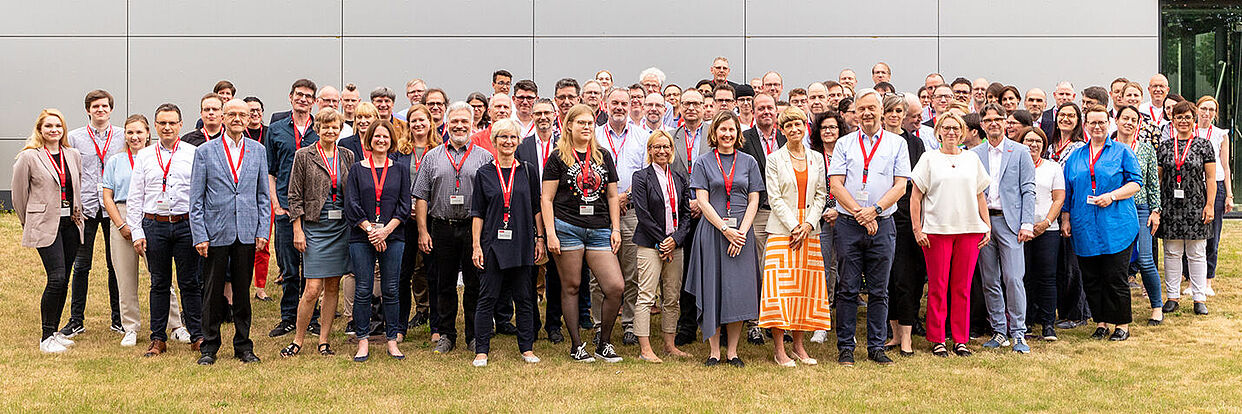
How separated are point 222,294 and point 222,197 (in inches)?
24.3

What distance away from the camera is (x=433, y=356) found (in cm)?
666

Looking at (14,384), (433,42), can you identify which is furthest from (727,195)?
(433,42)

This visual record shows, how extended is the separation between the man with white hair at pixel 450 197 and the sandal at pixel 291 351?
92 cm

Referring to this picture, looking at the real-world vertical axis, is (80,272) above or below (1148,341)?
above

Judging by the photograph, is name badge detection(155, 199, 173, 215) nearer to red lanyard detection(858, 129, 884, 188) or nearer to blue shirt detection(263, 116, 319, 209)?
blue shirt detection(263, 116, 319, 209)

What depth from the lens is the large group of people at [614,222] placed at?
20.7 feet

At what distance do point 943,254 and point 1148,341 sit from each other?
73.7 inches

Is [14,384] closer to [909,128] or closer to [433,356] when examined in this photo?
[433,356]

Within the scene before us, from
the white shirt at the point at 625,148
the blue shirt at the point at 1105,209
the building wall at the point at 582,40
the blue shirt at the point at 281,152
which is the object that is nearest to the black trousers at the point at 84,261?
the blue shirt at the point at 281,152

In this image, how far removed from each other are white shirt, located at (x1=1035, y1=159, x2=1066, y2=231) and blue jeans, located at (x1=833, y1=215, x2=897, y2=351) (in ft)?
4.44

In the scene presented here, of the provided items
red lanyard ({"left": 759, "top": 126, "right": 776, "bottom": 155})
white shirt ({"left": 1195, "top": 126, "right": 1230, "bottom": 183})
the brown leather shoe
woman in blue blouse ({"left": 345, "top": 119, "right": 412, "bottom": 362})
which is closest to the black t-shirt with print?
woman in blue blouse ({"left": 345, "top": 119, "right": 412, "bottom": 362})

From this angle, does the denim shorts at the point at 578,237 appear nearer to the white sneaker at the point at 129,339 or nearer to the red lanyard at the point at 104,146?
the white sneaker at the point at 129,339

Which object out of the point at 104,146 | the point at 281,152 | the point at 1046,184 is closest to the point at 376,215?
the point at 281,152

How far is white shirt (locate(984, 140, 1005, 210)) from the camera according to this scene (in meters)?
6.77
